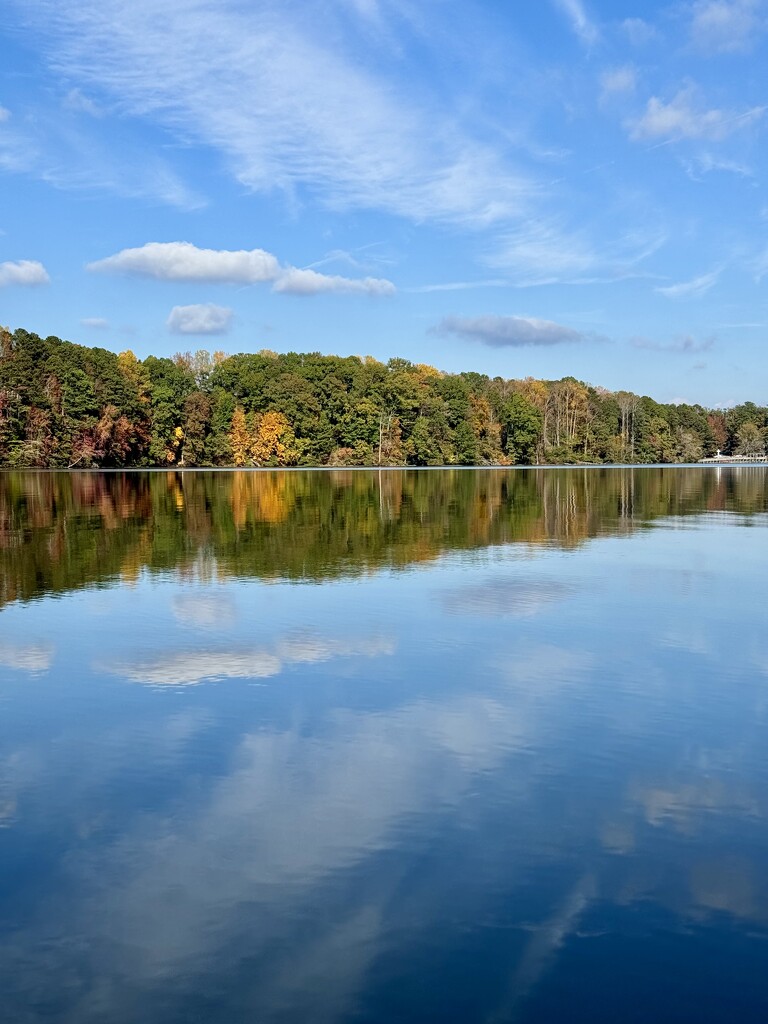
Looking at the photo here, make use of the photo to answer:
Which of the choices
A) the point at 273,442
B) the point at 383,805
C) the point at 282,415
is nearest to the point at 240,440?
the point at 273,442

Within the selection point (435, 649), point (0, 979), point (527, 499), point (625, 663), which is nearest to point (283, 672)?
point (435, 649)

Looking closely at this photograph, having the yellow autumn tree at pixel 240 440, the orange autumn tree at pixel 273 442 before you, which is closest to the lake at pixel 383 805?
the orange autumn tree at pixel 273 442

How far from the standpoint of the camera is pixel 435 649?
11.7 m

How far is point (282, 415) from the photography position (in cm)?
10144

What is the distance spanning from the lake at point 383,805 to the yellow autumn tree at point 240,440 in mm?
84744

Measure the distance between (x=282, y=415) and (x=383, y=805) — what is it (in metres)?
96.2

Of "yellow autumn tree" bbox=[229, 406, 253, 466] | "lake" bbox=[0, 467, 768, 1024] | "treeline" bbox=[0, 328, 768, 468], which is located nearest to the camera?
"lake" bbox=[0, 467, 768, 1024]

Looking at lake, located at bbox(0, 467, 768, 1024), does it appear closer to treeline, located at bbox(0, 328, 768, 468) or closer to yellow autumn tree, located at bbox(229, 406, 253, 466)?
treeline, located at bbox(0, 328, 768, 468)

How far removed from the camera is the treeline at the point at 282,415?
87.9m

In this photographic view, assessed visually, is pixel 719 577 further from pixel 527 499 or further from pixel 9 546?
pixel 527 499

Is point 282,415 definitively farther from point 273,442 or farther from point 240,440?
point 240,440

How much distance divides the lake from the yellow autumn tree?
3336 inches

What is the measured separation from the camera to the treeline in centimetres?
8788

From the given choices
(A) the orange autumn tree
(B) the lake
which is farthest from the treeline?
(B) the lake
